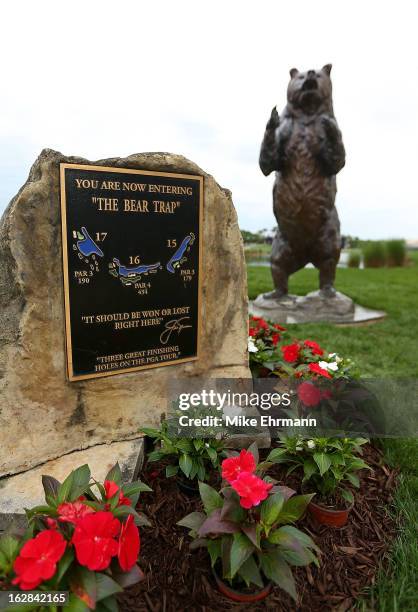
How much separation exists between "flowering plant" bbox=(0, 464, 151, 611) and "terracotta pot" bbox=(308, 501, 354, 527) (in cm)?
110

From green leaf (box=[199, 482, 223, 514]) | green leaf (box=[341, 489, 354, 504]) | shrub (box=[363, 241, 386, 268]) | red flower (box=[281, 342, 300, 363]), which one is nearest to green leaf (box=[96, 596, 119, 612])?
green leaf (box=[199, 482, 223, 514])

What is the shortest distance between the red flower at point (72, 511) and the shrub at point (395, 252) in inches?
604

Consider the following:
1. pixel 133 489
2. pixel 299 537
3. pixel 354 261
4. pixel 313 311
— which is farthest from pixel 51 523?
pixel 354 261

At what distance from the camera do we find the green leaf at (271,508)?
5.31ft

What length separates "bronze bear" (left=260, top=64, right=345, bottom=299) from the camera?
5.62 meters

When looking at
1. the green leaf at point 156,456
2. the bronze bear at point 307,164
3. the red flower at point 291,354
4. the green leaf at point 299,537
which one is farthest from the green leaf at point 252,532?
the bronze bear at point 307,164

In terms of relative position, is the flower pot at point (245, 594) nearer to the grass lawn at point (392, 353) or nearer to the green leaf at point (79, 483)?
the grass lawn at point (392, 353)

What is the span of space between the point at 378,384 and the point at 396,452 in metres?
0.95

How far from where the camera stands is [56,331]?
223 centimetres

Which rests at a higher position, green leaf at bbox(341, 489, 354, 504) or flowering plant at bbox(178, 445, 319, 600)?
flowering plant at bbox(178, 445, 319, 600)

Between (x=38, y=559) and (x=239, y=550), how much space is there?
2.31ft

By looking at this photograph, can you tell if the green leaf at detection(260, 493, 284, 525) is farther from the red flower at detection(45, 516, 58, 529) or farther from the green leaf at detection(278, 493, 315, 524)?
the red flower at detection(45, 516, 58, 529)

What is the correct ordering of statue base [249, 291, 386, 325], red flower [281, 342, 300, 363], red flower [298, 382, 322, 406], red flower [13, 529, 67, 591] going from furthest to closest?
statue base [249, 291, 386, 325] → red flower [281, 342, 300, 363] → red flower [298, 382, 322, 406] → red flower [13, 529, 67, 591]

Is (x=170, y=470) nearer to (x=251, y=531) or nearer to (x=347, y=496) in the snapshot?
(x=251, y=531)
